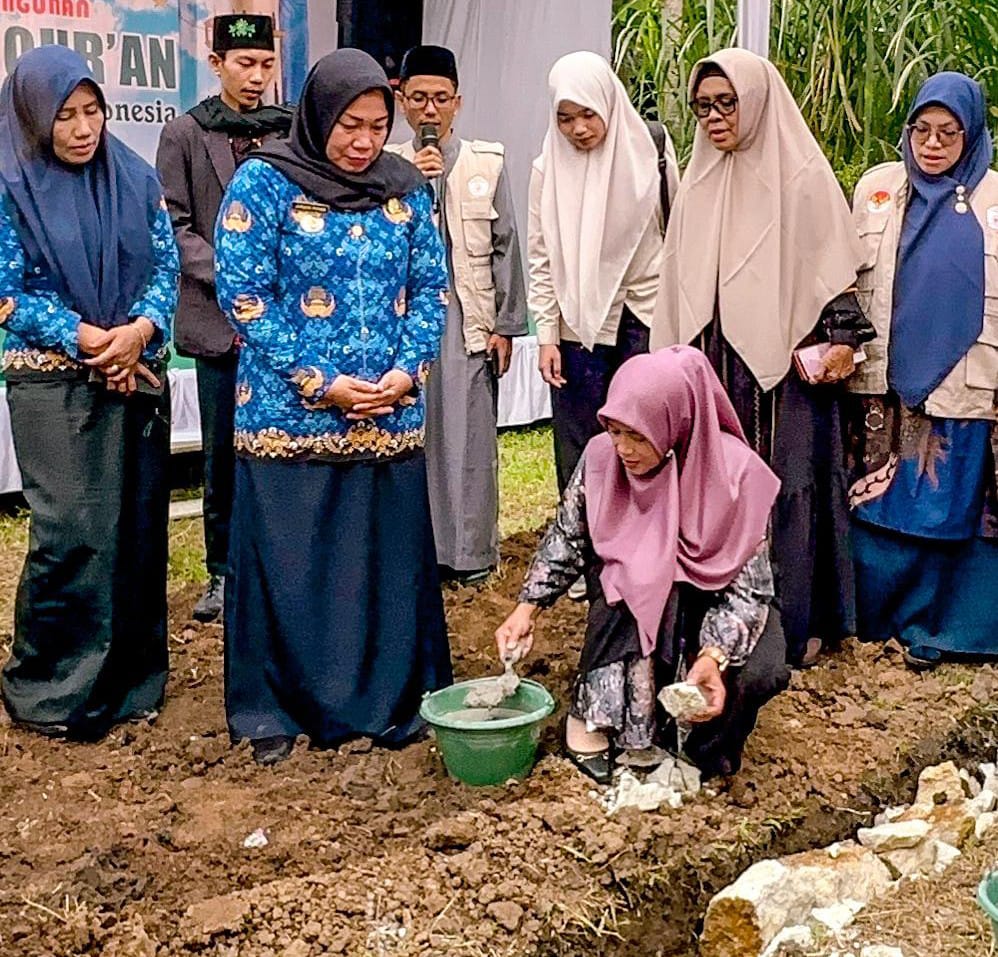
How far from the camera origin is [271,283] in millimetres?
3113

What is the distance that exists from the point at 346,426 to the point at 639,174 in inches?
54.9

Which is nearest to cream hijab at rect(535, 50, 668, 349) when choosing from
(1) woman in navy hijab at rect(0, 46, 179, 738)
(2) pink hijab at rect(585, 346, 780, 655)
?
(2) pink hijab at rect(585, 346, 780, 655)

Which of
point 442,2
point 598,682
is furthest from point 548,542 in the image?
point 442,2

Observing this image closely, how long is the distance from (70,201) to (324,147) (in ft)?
1.96

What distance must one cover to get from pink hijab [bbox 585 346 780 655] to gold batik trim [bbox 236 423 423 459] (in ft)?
1.76

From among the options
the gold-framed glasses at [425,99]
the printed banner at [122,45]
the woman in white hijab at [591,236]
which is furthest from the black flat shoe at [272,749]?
the printed banner at [122,45]

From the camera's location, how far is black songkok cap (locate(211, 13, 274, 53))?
3.96 meters

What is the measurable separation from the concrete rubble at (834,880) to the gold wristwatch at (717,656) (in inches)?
15.9

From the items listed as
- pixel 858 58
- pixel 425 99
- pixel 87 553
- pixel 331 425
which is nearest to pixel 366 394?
pixel 331 425

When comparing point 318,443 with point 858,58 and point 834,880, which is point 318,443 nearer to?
point 834,880

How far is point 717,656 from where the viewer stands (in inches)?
116

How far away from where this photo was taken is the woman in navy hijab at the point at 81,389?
124 inches

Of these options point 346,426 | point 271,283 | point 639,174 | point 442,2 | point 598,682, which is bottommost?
point 598,682

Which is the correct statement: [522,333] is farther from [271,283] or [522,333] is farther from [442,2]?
[442,2]
